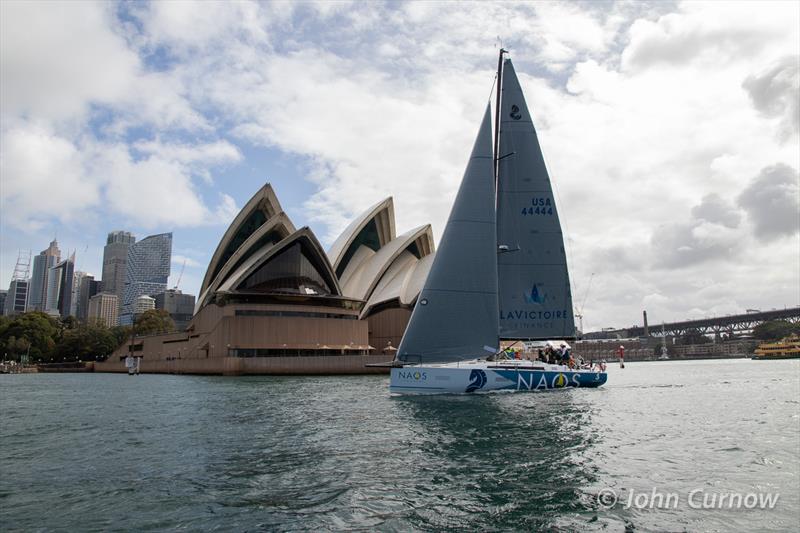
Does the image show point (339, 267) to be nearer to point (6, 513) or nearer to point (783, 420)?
point (783, 420)

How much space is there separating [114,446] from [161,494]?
182 inches

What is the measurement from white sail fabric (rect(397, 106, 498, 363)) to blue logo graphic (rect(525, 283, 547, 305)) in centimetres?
201

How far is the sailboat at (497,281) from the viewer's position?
1888cm

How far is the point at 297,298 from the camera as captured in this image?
173ft

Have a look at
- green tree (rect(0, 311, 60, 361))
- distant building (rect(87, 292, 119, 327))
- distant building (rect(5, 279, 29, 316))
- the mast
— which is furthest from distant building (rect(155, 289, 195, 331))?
the mast

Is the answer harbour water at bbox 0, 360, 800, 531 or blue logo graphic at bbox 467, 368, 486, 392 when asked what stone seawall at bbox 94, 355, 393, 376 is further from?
harbour water at bbox 0, 360, 800, 531

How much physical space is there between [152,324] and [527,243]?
80203mm

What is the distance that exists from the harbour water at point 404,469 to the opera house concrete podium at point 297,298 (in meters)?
32.7

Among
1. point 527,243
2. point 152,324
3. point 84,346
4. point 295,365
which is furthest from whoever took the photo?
point 84,346

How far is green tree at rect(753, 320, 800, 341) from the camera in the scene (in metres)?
118

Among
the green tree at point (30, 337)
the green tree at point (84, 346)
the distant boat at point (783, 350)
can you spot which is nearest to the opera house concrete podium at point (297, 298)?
the green tree at point (84, 346)

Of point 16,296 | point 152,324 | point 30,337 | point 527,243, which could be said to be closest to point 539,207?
point 527,243

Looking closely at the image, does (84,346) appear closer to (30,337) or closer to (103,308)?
(30,337)

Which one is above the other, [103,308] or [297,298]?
[103,308]
